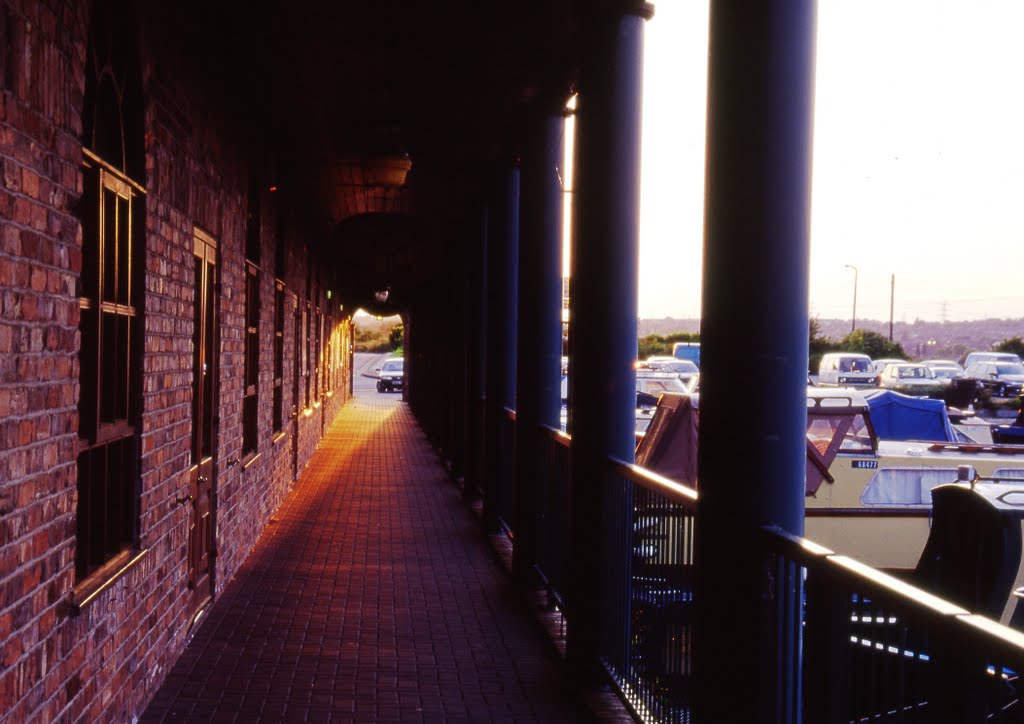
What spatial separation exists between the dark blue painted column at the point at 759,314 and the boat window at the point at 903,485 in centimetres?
638

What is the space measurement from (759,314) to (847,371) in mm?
39415

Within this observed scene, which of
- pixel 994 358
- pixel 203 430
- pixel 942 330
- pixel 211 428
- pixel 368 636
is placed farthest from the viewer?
pixel 942 330

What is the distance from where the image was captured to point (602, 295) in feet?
15.8

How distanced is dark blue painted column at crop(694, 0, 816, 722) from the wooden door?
3.36 m

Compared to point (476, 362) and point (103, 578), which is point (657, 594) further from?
point (476, 362)

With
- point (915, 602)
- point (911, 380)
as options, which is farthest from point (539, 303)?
point (911, 380)

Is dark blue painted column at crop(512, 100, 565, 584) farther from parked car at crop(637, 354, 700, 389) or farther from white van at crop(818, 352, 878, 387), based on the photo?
Answer: white van at crop(818, 352, 878, 387)

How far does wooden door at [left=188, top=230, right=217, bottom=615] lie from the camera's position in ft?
18.5

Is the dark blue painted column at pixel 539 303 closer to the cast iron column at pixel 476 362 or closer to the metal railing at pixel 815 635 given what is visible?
the metal railing at pixel 815 635

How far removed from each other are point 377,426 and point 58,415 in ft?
63.7

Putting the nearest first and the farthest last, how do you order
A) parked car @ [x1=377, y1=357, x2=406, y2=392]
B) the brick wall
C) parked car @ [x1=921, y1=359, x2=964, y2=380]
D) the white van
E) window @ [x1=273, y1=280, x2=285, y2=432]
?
the brick wall, window @ [x1=273, y1=280, x2=285, y2=432], parked car @ [x1=921, y1=359, x2=964, y2=380], the white van, parked car @ [x1=377, y1=357, x2=406, y2=392]

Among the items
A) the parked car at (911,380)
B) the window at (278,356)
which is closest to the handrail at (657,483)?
the window at (278,356)

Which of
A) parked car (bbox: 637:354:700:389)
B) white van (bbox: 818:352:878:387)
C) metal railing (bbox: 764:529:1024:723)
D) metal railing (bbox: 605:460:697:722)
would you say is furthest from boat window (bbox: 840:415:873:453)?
white van (bbox: 818:352:878:387)

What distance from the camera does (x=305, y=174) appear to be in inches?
398
